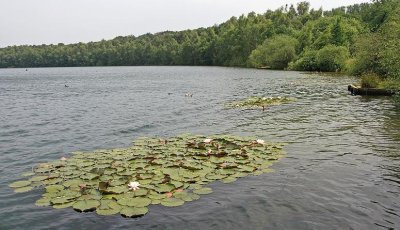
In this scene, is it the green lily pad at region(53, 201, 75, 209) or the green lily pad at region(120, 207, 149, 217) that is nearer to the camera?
the green lily pad at region(120, 207, 149, 217)

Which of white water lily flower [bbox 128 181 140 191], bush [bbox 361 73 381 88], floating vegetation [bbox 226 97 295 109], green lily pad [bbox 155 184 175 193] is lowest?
green lily pad [bbox 155 184 175 193]

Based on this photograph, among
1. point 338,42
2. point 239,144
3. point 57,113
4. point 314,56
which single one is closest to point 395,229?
point 239,144

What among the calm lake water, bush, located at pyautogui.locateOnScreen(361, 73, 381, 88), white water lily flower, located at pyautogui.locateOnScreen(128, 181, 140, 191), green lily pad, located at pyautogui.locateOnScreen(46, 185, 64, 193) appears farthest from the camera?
bush, located at pyautogui.locateOnScreen(361, 73, 381, 88)

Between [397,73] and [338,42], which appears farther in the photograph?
[338,42]

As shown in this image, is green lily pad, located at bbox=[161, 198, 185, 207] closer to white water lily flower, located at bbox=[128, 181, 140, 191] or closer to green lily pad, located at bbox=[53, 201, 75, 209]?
white water lily flower, located at bbox=[128, 181, 140, 191]

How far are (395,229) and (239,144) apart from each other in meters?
8.88

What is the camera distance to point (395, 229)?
918 cm

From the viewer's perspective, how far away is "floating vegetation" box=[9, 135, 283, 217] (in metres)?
10.9

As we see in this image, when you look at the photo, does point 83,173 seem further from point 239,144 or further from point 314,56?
point 314,56

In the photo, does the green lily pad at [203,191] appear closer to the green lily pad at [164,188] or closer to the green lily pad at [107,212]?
the green lily pad at [164,188]

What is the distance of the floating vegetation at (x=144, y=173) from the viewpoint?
10.9 meters

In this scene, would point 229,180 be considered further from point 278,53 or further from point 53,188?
point 278,53

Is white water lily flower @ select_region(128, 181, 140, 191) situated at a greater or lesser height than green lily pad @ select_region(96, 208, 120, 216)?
greater

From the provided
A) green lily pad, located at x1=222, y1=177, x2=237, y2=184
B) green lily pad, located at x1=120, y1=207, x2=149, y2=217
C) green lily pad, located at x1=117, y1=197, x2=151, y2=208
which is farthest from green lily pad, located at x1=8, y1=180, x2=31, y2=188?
green lily pad, located at x1=222, y1=177, x2=237, y2=184
